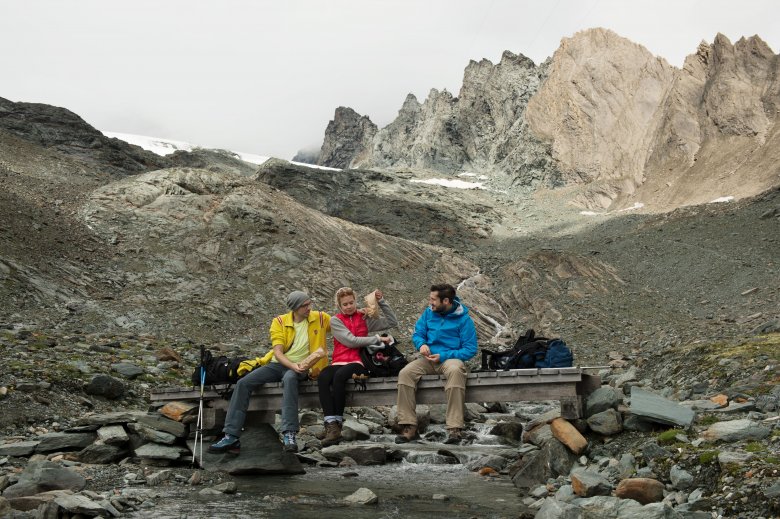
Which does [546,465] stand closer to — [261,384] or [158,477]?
[261,384]

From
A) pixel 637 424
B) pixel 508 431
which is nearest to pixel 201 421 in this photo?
pixel 637 424

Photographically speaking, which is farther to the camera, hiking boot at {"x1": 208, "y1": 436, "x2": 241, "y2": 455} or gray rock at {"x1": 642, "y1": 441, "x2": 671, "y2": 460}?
hiking boot at {"x1": 208, "y1": 436, "x2": 241, "y2": 455}

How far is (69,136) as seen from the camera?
69312 millimetres

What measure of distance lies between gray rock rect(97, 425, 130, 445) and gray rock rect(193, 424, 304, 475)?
1.08 meters

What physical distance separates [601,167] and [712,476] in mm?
99917

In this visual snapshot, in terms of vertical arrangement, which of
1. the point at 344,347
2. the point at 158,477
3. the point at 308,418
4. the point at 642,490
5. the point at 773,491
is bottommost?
the point at 308,418

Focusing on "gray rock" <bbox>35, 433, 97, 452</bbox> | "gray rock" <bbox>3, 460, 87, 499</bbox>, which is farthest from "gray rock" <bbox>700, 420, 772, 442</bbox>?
"gray rock" <bbox>35, 433, 97, 452</bbox>

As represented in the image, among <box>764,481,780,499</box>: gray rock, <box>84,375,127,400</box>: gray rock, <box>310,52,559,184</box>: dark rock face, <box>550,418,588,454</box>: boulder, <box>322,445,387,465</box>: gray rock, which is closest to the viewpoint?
<box>764,481,780,499</box>: gray rock

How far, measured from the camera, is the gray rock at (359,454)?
12.7m

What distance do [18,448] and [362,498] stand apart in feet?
17.5

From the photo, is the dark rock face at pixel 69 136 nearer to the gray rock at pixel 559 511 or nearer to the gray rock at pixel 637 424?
the gray rock at pixel 637 424

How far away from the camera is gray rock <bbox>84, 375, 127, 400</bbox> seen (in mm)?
14391

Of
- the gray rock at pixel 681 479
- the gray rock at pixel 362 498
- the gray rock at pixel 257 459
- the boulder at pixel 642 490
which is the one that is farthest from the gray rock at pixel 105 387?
the gray rock at pixel 681 479

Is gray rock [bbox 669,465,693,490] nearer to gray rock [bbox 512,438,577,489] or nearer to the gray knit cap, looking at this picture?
gray rock [bbox 512,438,577,489]
